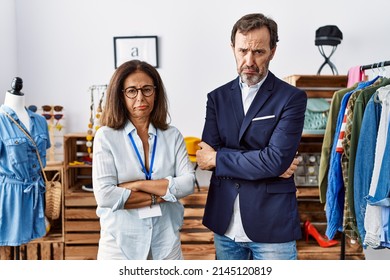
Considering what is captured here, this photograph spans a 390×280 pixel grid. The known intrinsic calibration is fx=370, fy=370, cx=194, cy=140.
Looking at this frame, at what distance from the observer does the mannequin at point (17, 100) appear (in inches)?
77.7

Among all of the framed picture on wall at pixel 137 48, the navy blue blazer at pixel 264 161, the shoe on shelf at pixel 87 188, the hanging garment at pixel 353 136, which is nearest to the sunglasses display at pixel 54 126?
the shoe on shelf at pixel 87 188

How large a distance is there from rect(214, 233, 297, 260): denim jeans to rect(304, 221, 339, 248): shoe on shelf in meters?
1.35

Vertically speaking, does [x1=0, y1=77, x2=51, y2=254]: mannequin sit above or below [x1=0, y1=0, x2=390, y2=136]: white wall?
below

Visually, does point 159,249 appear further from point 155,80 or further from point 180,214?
point 155,80

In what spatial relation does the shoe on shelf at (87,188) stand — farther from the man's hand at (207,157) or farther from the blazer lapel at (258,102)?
the blazer lapel at (258,102)

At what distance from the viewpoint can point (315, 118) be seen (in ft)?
8.63

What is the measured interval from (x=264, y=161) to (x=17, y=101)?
4.63 ft

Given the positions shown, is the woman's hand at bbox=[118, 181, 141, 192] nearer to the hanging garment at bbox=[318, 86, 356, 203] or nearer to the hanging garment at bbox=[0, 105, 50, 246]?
the hanging garment at bbox=[0, 105, 50, 246]

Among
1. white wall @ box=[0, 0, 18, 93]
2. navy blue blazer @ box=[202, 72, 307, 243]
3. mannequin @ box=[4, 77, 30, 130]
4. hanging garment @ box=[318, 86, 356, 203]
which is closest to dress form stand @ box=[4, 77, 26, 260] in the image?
mannequin @ box=[4, 77, 30, 130]

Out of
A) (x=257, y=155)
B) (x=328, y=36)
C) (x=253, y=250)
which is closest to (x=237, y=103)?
(x=257, y=155)

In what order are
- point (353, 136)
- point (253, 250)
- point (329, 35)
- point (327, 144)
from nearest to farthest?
point (253, 250)
point (353, 136)
point (327, 144)
point (329, 35)

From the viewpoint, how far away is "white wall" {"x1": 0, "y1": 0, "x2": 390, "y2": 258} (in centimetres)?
291

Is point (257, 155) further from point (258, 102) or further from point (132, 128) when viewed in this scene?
point (132, 128)
